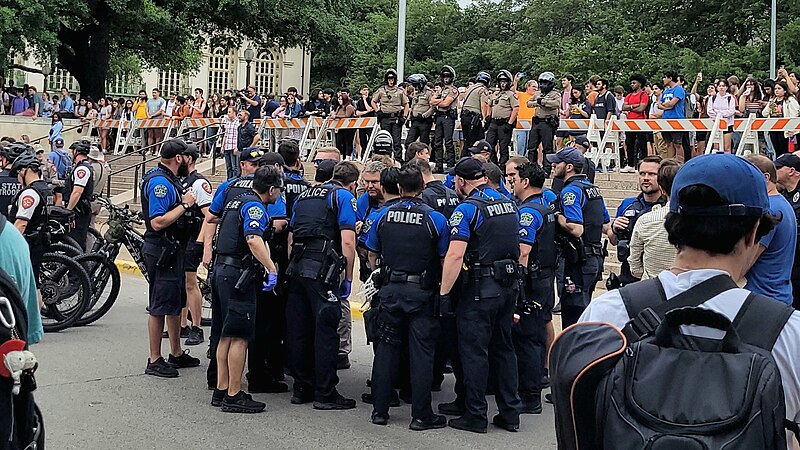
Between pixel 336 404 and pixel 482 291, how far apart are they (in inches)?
59.1

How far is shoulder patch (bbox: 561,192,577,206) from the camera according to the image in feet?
25.1

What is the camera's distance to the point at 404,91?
17.2 metres

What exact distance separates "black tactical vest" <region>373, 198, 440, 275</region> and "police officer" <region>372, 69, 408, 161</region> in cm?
1047

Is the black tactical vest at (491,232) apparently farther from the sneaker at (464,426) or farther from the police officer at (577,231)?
the police officer at (577,231)

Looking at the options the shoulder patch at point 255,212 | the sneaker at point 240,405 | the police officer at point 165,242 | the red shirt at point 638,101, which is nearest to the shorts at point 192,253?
the police officer at point 165,242

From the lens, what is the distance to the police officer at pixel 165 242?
762 centimetres

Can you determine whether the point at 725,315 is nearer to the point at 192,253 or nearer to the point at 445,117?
the point at 192,253

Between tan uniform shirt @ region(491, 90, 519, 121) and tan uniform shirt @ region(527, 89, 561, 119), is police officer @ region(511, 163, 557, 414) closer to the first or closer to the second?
tan uniform shirt @ region(527, 89, 561, 119)

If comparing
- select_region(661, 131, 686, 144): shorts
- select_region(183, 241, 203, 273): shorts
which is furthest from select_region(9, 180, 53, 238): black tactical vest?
select_region(661, 131, 686, 144): shorts

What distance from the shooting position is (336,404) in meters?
7.04

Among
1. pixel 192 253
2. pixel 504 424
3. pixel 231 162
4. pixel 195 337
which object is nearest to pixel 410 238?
pixel 504 424

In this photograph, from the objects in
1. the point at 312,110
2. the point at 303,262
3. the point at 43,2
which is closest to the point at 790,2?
the point at 312,110

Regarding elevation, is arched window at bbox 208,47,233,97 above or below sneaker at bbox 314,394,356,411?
above

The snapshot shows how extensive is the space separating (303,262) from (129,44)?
30464mm
